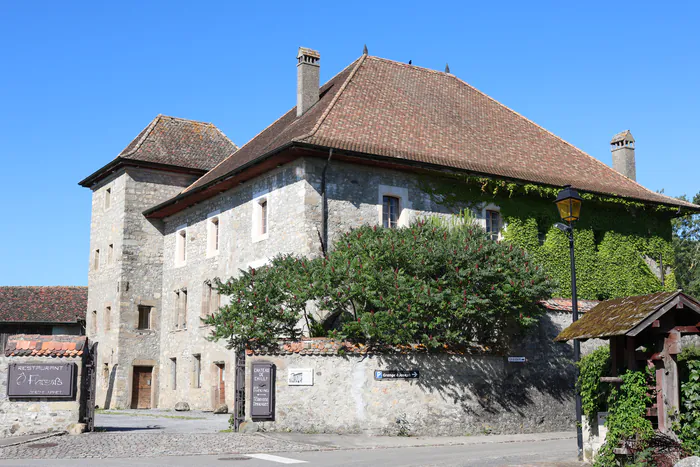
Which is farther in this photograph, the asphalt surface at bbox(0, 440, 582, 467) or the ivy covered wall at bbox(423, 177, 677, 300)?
the ivy covered wall at bbox(423, 177, 677, 300)

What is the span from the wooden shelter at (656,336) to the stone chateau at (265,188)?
1260 cm

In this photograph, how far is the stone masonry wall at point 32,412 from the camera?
17625 millimetres

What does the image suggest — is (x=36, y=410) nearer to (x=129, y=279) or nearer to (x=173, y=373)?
(x=173, y=373)

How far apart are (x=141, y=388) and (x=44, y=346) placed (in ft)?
52.6

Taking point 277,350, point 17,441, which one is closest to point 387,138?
point 277,350

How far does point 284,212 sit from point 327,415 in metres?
8.06

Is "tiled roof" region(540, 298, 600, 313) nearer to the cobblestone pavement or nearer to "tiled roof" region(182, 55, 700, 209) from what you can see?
"tiled roof" region(182, 55, 700, 209)

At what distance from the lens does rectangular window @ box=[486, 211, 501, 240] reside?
1070 inches

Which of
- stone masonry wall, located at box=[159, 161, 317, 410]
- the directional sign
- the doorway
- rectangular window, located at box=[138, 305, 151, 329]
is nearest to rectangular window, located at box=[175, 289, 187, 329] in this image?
stone masonry wall, located at box=[159, 161, 317, 410]

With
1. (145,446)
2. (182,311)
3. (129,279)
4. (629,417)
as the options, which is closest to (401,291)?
(145,446)

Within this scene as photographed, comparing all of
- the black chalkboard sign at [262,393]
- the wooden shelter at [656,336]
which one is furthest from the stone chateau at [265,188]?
the wooden shelter at [656,336]

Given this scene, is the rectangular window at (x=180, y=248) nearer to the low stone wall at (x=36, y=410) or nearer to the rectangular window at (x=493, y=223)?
the rectangular window at (x=493, y=223)

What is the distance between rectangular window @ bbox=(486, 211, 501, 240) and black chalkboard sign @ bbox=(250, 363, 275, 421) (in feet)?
37.1

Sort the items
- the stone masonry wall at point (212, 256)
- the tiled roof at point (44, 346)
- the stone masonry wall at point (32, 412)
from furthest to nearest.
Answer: the stone masonry wall at point (212, 256) → the tiled roof at point (44, 346) → the stone masonry wall at point (32, 412)
